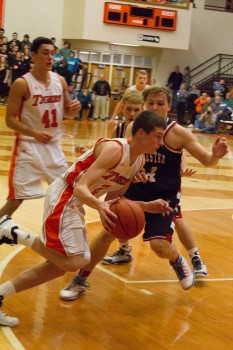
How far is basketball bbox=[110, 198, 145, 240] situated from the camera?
4.41 m

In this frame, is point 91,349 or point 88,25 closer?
point 91,349

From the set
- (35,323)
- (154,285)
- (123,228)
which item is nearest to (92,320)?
(35,323)

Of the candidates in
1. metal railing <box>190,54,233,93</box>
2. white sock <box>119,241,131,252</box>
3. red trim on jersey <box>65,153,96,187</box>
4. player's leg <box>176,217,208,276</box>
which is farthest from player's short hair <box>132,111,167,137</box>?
metal railing <box>190,54,233,93</box>

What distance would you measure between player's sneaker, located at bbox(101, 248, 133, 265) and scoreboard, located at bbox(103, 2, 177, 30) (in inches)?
795

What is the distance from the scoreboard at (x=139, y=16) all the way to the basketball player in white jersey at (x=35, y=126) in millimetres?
19907

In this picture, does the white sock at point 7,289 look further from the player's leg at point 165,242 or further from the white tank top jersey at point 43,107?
the white tank top jersey at point 43,107

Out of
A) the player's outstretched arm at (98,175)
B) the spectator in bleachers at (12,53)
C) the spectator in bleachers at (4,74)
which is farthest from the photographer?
the spectator in bleachers at (12,53)

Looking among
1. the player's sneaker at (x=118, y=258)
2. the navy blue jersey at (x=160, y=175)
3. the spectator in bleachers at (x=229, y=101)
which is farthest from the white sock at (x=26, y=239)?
the spectator in bleachers at (x=229, y=101)

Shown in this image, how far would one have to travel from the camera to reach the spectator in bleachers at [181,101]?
974 inches

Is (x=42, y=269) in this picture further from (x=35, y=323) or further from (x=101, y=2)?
(x=101, y=2)

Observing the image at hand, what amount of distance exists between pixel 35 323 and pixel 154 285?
1.45 meters

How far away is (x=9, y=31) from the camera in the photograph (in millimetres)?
25219

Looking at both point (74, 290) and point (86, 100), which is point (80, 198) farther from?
point (86, 100)

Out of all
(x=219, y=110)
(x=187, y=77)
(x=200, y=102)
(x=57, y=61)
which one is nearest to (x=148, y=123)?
(x=219, y=110)
